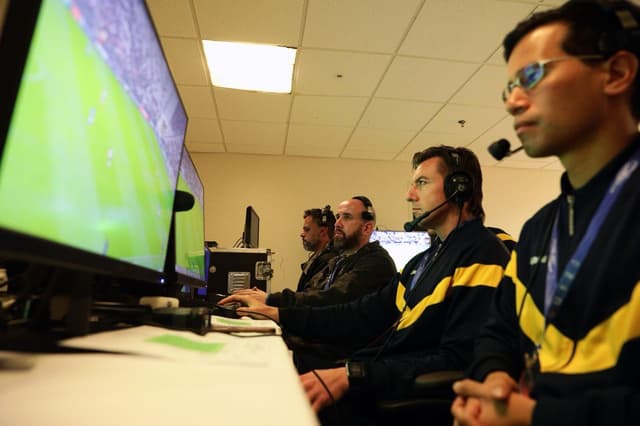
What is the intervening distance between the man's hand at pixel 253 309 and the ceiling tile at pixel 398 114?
2482 millimetres

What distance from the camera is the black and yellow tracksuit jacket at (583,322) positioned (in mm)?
589

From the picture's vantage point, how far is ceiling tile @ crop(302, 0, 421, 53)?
2377 mm

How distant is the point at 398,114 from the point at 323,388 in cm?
322

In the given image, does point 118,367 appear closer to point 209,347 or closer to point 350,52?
point 209,347

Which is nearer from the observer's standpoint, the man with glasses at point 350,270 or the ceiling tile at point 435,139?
the man with glasses at point 350,270

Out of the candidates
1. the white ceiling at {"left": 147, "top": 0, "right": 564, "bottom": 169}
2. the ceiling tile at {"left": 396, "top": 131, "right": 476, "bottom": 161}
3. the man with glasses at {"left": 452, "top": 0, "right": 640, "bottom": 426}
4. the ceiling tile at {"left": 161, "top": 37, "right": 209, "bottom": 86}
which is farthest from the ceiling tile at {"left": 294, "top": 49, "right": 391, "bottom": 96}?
the man with glasses at {"left": 452, "top": 0, "right": 640, "bottom": 426}

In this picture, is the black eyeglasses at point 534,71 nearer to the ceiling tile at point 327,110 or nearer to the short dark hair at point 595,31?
the short dark hair at point 595,31

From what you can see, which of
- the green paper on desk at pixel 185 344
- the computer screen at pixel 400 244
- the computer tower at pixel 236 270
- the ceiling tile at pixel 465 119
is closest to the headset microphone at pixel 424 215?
the green paper on desk at pixel 185 344

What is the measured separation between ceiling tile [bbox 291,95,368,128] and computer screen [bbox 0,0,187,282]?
2829 mm

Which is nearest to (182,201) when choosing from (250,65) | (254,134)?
(250,65)

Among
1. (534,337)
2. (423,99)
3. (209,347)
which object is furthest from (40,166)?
(423,99)

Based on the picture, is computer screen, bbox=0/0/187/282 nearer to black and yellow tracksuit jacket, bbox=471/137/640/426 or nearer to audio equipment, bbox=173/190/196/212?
audio equipment, bbox=173/190/196/212

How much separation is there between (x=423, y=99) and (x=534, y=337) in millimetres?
3065

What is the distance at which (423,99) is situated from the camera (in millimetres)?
3541
